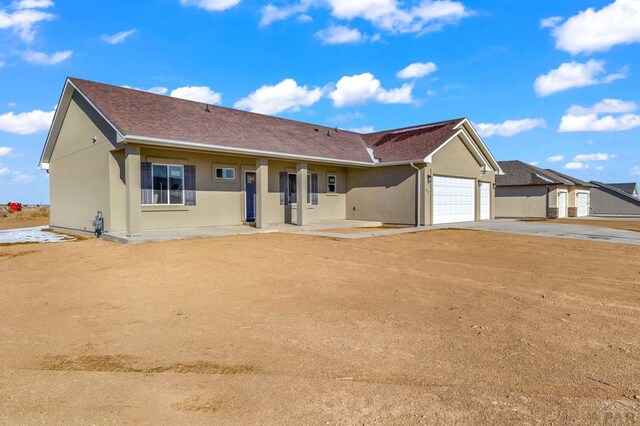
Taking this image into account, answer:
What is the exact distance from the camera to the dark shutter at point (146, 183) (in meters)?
14.1

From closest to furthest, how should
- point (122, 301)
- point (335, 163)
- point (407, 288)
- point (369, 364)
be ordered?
point (369, 364), point (122, 301), point (407, 288), point (335, 163)

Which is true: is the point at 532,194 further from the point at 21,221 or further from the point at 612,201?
the point at 21,221

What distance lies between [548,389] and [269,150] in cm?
1433

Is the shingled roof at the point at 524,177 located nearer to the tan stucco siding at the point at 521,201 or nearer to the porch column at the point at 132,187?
the tan stucco siding at the point at 521,201

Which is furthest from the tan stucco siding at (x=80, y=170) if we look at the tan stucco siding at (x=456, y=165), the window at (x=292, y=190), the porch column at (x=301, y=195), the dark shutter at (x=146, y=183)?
the tan stucco siding at (x=456, y=165)

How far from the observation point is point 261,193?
15.8 m

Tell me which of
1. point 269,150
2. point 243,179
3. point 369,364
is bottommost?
point 369,364

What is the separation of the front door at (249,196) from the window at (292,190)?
6.08ft

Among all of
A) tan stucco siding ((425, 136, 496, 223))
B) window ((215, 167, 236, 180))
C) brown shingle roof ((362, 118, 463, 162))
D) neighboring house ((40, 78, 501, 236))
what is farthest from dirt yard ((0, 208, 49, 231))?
tan stucco siding ((425, 136, 496, 223))

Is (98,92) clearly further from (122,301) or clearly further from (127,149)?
(122,301)

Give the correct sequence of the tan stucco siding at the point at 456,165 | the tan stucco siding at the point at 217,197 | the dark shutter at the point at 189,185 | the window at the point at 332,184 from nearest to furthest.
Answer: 1. the tan stucco siding at the point at 217,197
2. the dark shutter at the point at 189,185
3. the tan stucco siding at the point at 456,165
4. the window at the point at 332,184

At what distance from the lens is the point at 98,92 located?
15.0 metres

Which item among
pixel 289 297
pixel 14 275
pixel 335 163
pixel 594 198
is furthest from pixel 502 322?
pixel 594 198

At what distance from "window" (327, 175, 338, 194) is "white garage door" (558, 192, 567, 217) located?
2014 cm
